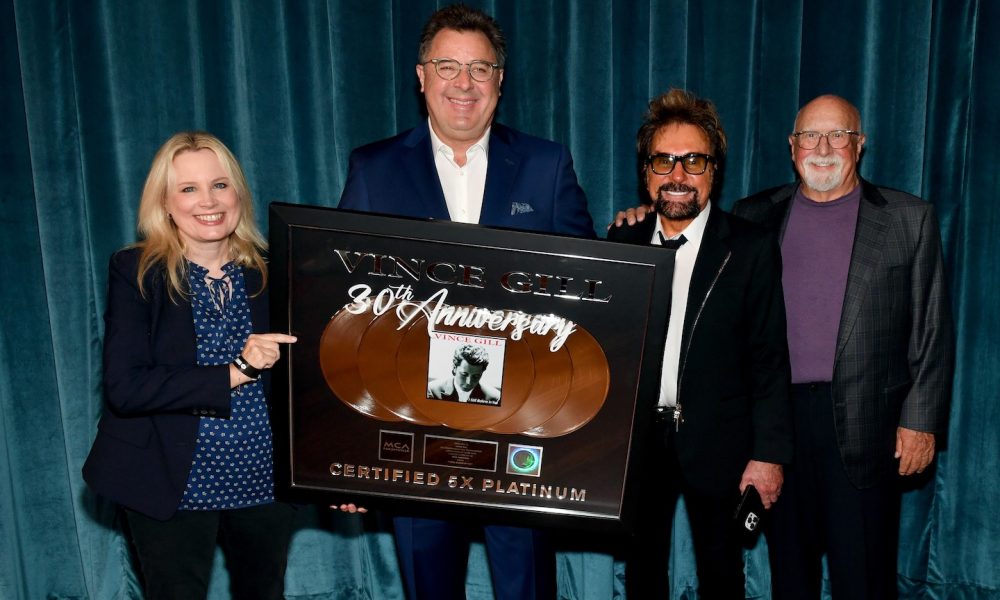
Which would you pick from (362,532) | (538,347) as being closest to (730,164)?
(538,347)

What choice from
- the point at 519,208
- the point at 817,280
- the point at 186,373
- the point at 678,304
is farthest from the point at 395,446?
the point at 817,280

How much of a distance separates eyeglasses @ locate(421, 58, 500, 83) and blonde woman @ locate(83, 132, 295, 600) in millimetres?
539

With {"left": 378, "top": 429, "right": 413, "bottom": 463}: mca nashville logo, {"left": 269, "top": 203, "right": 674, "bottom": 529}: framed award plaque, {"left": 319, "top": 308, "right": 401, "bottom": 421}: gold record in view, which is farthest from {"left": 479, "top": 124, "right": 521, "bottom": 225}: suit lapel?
{"left": 378, "top": 429, "right": 413, "bottom": 463}: mca nashville logo

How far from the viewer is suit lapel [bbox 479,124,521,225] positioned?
194 centimetres

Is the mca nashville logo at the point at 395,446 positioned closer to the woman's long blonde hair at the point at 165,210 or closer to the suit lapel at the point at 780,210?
the woman's long blonde hair at the point at 165,210

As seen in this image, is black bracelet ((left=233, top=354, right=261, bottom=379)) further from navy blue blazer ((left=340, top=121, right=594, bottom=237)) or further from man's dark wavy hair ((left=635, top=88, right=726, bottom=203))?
man's dark wavy hair ((left=635, top=88, right=726, bottom=203))

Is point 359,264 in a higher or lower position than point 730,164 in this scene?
lower

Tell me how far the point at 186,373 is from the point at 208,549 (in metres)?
0.43

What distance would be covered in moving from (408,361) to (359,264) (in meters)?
0.23

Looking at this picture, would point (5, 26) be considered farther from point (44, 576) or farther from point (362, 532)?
point (362, 532)

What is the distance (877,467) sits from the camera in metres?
2.16

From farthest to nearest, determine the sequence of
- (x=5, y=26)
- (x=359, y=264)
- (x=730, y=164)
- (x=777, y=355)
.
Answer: (x=730, y=164)
(x=5, y=26)
(x=777, y=355)
(x=359, y=264)

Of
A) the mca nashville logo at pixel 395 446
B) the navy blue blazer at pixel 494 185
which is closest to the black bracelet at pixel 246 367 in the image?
the mca nashville logo at pixel 395 446

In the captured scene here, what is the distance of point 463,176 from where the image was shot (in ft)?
6.66
